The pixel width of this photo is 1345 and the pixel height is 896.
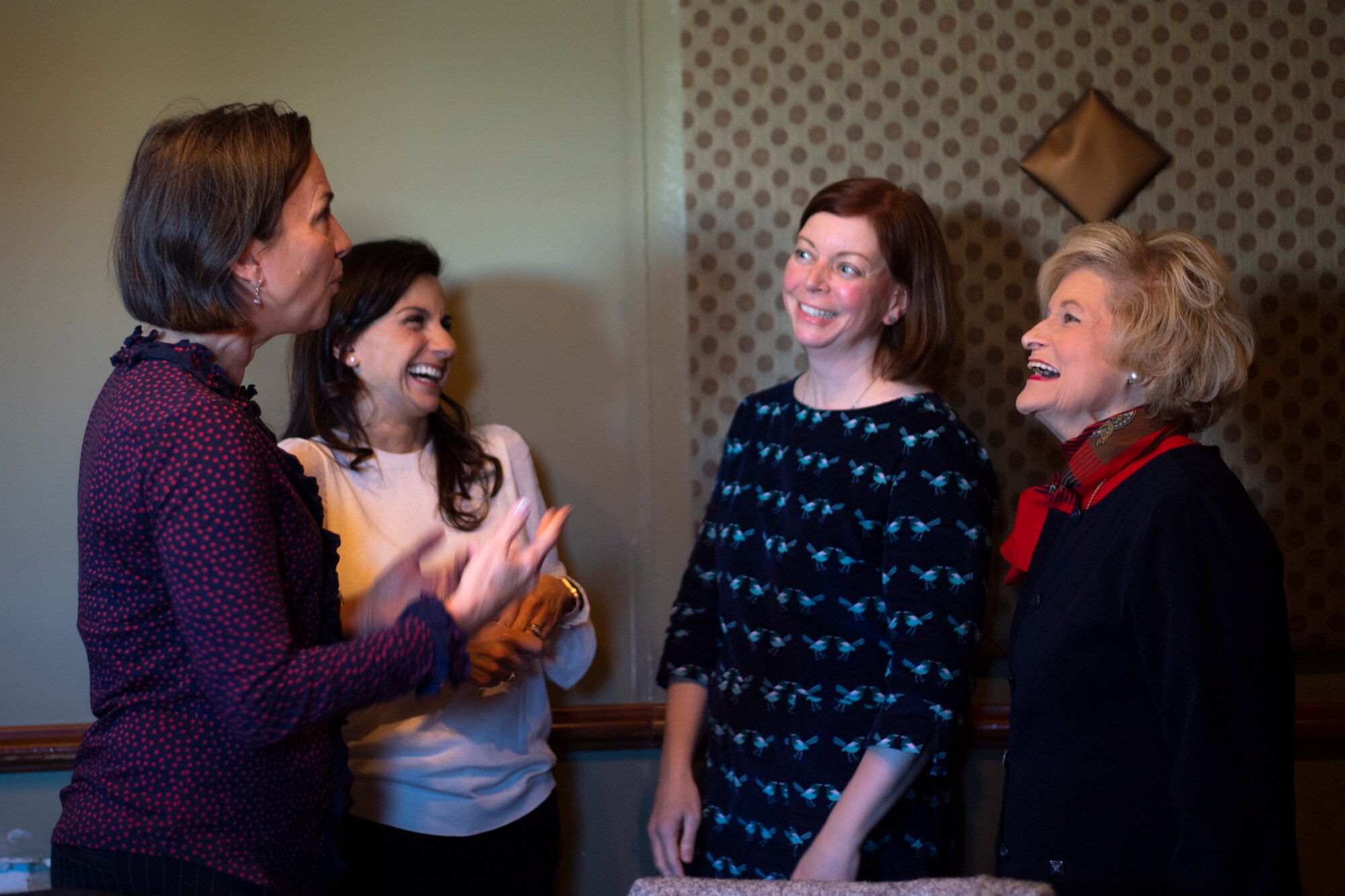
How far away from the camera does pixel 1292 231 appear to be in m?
2.35

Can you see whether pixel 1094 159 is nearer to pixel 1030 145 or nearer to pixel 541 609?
pixel 1030 145

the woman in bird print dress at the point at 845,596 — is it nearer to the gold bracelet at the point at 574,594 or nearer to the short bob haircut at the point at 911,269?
the short bob haircut at the point at 911,269

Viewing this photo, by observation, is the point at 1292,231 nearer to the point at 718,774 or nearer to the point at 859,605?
the point at 859,605

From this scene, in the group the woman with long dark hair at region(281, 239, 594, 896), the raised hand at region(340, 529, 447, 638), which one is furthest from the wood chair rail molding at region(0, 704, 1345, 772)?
the raised hand at region(340, 529, 447, 638)

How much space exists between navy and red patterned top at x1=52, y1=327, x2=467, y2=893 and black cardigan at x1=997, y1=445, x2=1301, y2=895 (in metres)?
0.83

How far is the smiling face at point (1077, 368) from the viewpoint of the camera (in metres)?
1.64

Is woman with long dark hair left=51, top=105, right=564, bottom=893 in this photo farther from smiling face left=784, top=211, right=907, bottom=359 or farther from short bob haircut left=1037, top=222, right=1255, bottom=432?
short bob haircut left=1037, top=222, right=1255, bottom=432

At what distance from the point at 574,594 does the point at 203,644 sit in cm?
94

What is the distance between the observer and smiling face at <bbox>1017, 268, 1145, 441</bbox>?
1.64 m

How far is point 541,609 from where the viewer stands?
1979mm

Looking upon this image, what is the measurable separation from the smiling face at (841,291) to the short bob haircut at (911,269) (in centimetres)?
2

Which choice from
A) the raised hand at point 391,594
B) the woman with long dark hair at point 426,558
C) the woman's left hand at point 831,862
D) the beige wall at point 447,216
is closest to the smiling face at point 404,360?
the woman with long dark hair at point 426,558

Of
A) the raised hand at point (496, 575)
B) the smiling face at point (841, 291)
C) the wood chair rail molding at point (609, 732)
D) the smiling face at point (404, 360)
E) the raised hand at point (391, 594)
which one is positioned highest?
the smiling face at point (841, 291)

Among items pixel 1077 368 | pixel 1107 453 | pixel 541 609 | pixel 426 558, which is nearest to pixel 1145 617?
pixel 1107 453
